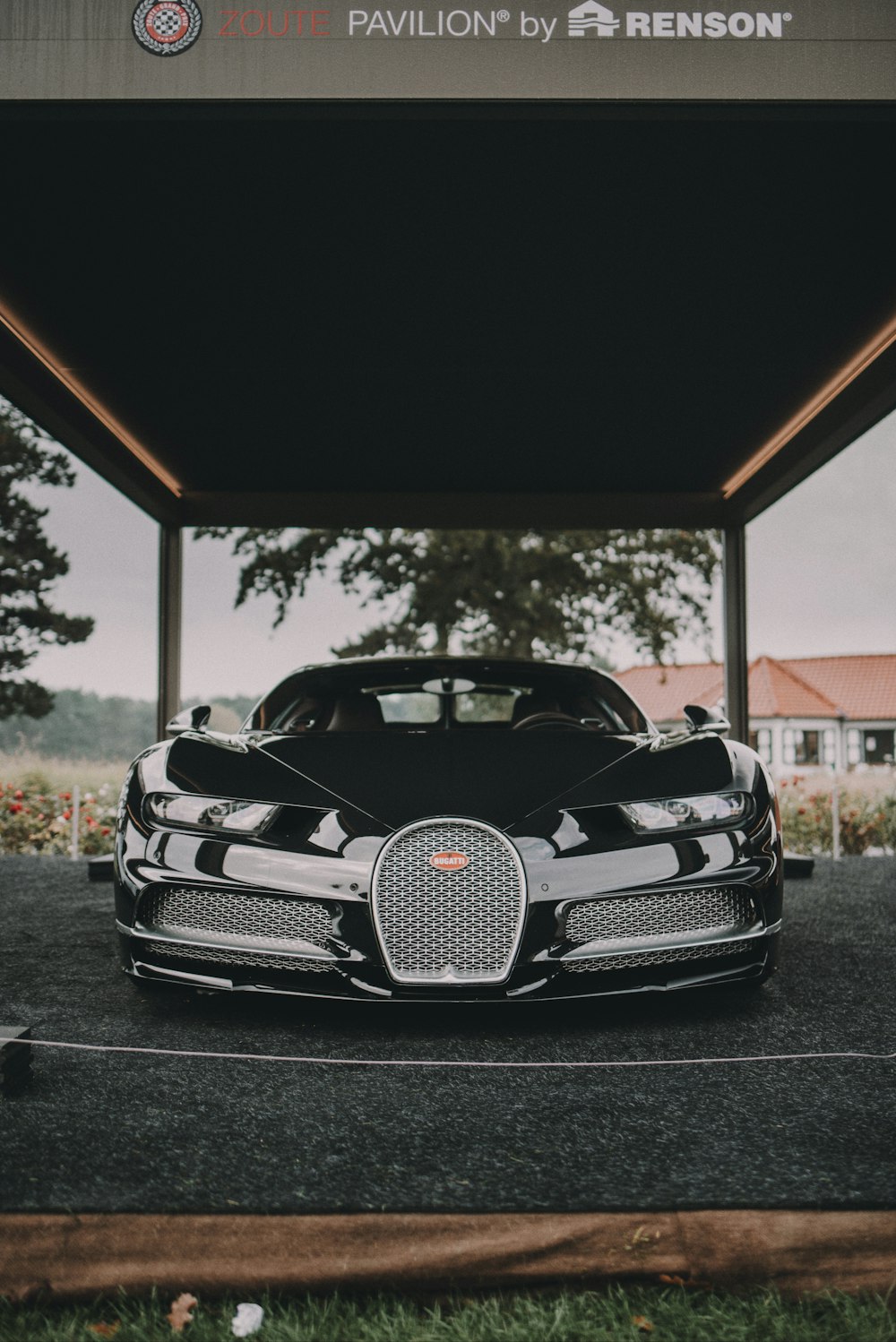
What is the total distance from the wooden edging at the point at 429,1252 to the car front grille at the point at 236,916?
1.00 metres

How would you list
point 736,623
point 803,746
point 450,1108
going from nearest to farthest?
point 450,1108 < point 736,623 < point 803,746

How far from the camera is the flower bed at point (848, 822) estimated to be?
861 centimetres

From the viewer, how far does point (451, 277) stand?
454cm

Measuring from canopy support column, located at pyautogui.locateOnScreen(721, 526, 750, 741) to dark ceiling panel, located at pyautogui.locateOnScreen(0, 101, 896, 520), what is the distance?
115 cm

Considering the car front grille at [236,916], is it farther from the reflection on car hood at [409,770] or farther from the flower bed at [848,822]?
the flower bed at [848,822]

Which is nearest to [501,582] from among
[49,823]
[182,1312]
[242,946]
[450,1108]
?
[49,823]

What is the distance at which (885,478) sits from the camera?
10305mm

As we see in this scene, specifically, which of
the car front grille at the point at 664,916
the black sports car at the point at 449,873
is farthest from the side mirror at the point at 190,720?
the car front grille at the point at 664,916

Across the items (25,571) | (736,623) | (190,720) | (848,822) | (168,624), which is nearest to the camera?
(190,720)

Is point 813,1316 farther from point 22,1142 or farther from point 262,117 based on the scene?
point 262,117

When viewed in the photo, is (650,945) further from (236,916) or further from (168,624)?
(168,624)

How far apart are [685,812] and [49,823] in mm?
7002

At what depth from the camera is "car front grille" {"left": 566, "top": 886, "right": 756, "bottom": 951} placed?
Answer: 248 centimetres

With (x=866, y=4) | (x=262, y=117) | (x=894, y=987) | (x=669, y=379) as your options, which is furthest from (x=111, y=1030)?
(x=669, y=379)
